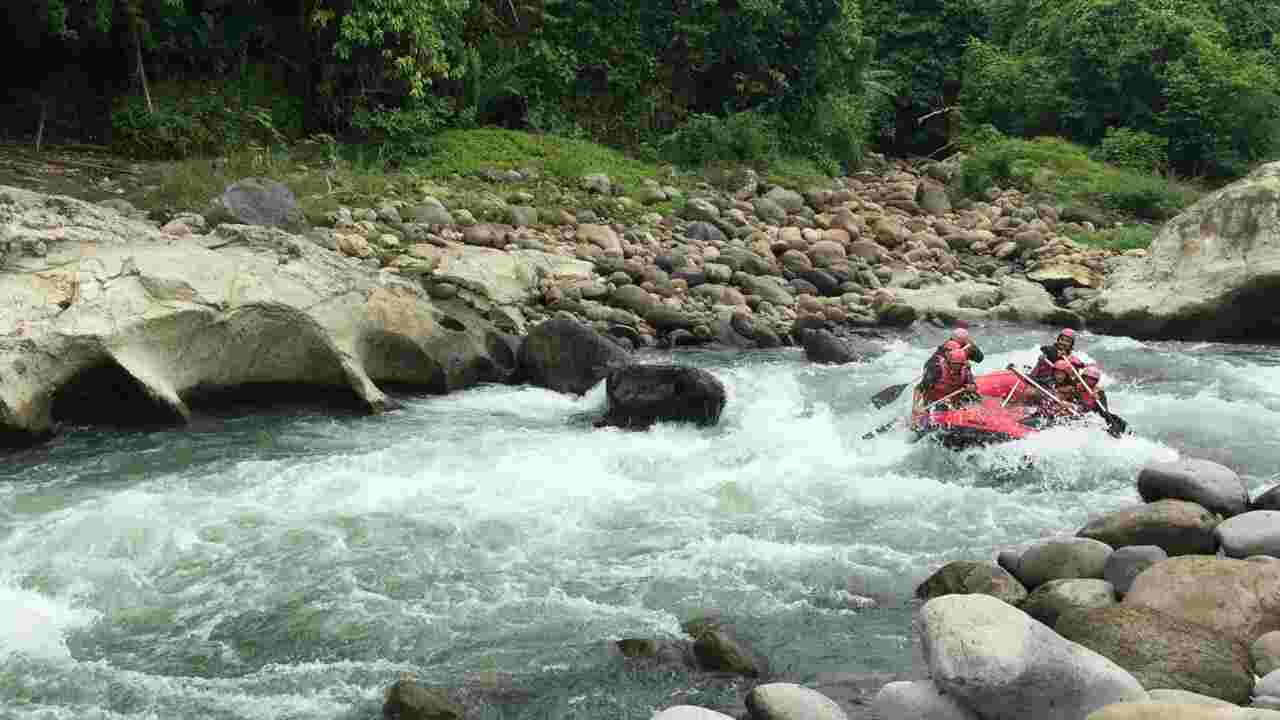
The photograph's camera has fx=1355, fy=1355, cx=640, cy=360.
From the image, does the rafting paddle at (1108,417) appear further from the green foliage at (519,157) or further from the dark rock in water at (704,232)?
the green foliage at (519,157)

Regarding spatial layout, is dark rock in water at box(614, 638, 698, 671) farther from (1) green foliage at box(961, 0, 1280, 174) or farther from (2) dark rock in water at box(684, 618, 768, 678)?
(1) green foliage at box(961, 0, 1280, 174)

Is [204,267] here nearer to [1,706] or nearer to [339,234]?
[339,234]

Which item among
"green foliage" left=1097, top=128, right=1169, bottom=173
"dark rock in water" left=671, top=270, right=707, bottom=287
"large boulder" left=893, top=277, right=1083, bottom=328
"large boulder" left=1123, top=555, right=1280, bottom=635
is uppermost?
"green foliage" left=1097, top=128, right=1169, bottom=173

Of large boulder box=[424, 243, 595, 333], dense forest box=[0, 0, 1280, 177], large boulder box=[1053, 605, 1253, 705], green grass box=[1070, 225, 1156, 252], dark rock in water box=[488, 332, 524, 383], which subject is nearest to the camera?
large boulder box=[1053, 605, 1253, 705]

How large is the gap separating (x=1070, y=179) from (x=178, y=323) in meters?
16.5

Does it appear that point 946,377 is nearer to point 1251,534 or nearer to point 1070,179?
point 1251,534

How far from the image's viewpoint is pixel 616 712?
620 cm

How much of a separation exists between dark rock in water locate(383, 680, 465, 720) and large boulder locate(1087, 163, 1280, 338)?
1219cm

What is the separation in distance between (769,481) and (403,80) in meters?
11.3

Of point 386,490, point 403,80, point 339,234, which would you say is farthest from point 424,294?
point 403,80

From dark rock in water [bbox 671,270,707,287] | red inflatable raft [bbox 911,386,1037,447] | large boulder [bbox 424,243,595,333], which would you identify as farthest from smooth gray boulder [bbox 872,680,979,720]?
dark rock in water [bbox 671,270,707,287]

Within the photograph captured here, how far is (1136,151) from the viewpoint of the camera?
77.8 ft

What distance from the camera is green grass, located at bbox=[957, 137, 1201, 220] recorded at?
865 inches

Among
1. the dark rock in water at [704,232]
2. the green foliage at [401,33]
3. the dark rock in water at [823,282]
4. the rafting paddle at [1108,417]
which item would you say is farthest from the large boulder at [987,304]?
the green foliage at [401,33]
